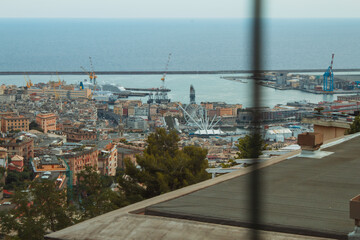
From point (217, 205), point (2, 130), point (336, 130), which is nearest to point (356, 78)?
point (2, 130)

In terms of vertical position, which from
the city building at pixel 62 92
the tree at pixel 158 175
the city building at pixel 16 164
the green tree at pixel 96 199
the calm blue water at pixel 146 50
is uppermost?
the calm blue water at pixel 146 50

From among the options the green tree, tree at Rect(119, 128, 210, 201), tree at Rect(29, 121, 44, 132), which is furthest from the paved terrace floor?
tree at Rect(29, 121, 44, 132)

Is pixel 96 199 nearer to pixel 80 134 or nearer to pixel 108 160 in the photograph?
pixel 108 160

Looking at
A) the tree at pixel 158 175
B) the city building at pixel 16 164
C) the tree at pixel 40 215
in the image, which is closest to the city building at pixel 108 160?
the city building at pixel 16 164

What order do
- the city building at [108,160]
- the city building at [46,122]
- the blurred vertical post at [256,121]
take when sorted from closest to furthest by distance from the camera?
the blurred vertical post at [256,121] → the city building at [108,160] → the city building at [46,122]

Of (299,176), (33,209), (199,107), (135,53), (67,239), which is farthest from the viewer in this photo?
(135,53)

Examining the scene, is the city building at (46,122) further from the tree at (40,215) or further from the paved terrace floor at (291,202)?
the paved terrace floor at (291,202)

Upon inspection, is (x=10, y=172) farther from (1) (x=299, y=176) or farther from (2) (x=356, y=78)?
(2) (x=356, y=78)
